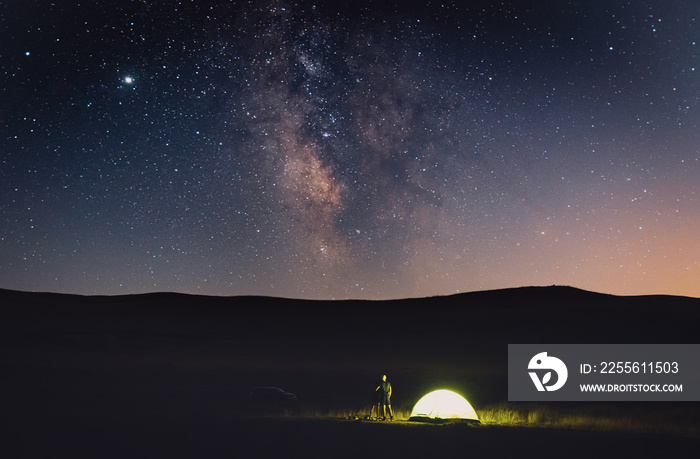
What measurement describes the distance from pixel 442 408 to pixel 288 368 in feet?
61.0

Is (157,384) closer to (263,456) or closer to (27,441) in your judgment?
(27,441)

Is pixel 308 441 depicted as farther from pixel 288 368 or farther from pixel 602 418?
pixel 288 368

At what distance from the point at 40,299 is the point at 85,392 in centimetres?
5743

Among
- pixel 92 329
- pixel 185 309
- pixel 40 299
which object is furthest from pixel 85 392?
pixel 40 299

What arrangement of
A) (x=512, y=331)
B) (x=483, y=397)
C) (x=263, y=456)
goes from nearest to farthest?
(x=263, y=456) → (x=483, y=397) → (x=512, y=331)

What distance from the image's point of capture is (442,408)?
52.9 feet

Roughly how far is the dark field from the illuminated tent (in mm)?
2155

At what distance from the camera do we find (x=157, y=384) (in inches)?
1014
